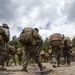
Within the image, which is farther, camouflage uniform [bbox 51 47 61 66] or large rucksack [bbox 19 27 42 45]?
camouflage uniform [bbox 51 47 61 66]

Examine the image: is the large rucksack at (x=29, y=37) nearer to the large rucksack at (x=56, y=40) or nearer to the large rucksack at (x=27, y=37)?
the large rucksack at (x=27, y=37)

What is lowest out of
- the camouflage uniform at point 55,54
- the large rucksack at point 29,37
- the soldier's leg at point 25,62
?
the soldier's leg at point 25,62

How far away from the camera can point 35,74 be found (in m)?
12.1

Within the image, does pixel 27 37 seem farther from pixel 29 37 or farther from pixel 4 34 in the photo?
pixel 4 34

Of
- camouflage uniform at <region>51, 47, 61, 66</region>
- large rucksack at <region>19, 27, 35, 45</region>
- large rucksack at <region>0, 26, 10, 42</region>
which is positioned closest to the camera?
large rucksack at <region>19, 27, 35, 45</region>

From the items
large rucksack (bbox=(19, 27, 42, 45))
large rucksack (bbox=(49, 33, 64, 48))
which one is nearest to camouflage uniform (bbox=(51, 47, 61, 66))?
large rucksack (bbox=(49, 33, 64, 48))

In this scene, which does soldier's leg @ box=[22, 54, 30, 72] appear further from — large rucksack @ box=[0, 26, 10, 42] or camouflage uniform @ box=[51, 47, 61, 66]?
camouflage uniform @ box=[51, 47, 61, 66]

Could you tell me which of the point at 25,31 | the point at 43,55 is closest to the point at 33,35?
the point at 25,31

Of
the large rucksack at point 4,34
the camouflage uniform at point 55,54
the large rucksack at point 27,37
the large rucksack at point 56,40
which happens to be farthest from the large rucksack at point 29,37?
the camouflage uniform at point 55,54

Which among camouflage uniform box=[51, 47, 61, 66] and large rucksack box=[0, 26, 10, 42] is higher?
large rucksack box=[0, 26, 10, 42]

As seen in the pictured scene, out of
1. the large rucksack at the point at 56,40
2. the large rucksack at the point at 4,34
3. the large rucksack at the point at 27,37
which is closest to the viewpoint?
the large rucksack at the point at 27,37

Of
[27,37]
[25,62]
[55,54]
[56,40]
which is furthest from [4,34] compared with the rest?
[55,54]

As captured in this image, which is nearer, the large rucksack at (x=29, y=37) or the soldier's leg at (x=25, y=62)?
the large rucksack at (x=29, y=37)

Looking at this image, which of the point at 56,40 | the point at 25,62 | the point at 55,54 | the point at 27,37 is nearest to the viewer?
the point at 27,37
